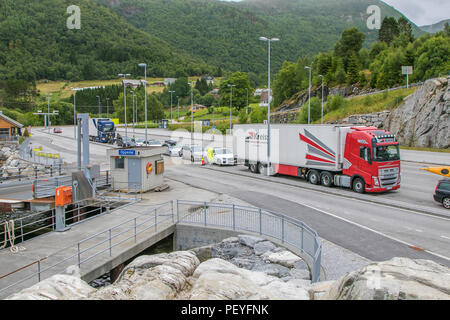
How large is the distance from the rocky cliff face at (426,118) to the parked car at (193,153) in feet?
75.2

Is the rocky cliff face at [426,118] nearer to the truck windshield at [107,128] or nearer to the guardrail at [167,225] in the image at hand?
the guardrail at [167,225]

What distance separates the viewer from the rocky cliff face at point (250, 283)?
630 centimetres

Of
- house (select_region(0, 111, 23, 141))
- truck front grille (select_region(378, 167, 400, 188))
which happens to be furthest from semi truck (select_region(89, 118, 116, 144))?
truck front grille (select_region(378, 167, 400, 188))

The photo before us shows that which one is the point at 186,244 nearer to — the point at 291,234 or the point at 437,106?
the point at 291,234

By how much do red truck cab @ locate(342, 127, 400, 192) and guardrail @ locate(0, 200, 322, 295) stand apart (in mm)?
8240

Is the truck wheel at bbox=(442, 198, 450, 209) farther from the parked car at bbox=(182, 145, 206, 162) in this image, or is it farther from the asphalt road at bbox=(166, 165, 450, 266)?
the parked car at bbox=(182, 145, 206, 162)

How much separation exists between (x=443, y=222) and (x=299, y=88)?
8183 cm

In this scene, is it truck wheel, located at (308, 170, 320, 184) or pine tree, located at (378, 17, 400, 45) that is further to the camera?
pine tree, located at (378, 17, 400, 45)

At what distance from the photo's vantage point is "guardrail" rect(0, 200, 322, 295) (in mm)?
10852

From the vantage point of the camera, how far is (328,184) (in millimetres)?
23891

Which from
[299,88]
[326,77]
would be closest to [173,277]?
[326,77]

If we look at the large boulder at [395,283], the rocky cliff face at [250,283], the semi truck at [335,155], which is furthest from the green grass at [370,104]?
the large boulder at [395,283]

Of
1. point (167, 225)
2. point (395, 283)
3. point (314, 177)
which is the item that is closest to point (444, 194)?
point (314, 177)
